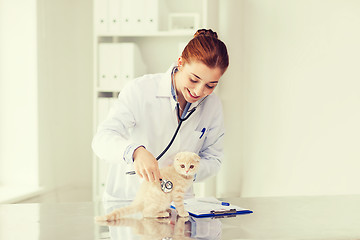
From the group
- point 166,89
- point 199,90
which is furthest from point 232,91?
point 199,90

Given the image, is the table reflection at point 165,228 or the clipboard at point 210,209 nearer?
the table reflection at point 165,228

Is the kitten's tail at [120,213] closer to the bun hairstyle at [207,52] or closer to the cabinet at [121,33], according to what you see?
the bun hairstyle at [207,52]

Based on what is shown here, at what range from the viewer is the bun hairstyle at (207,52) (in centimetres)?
151

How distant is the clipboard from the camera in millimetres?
1458

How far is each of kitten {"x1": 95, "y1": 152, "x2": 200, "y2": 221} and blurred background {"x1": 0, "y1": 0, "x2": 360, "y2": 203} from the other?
188 cm

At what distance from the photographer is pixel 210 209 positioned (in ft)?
4.95
